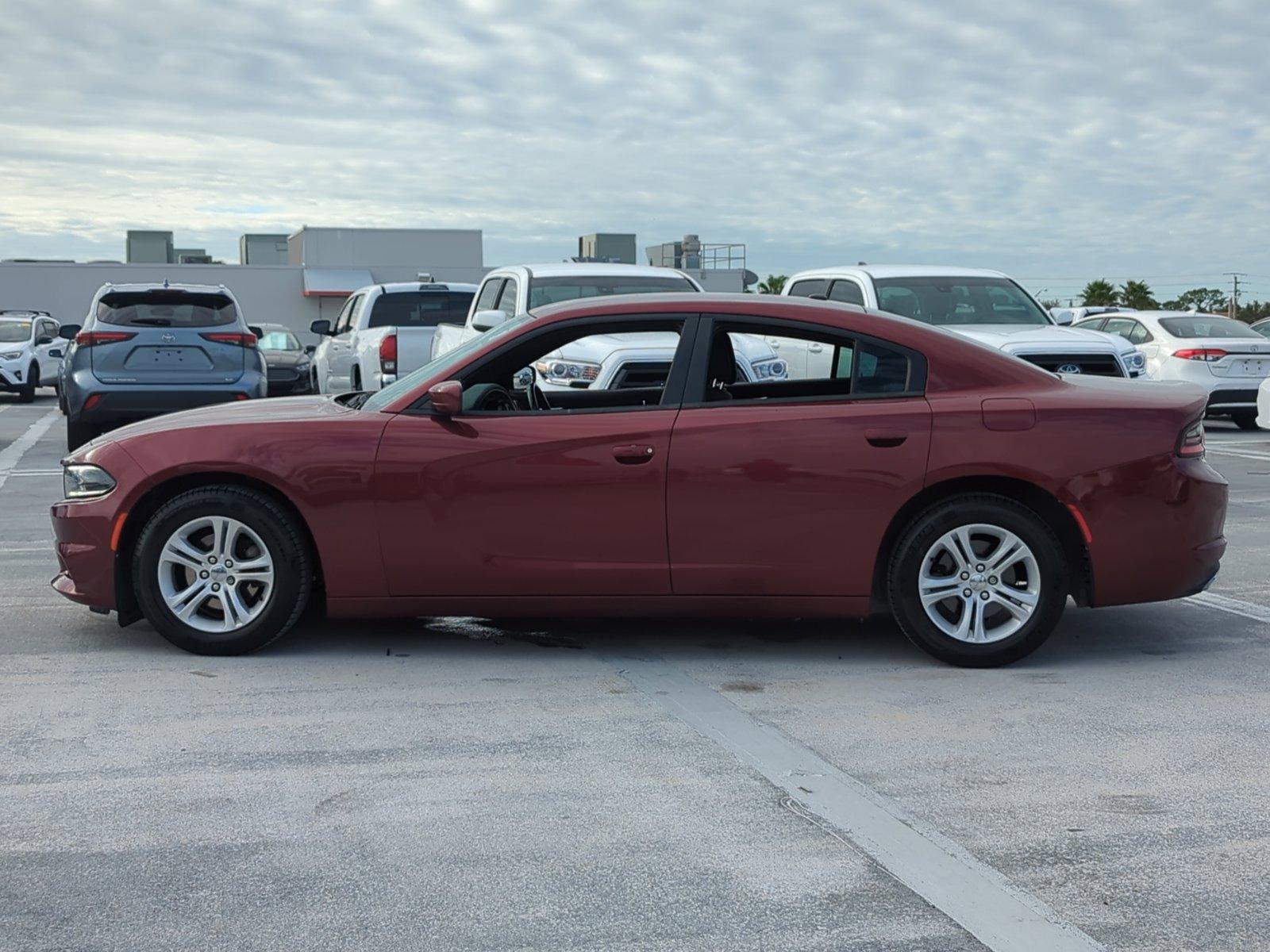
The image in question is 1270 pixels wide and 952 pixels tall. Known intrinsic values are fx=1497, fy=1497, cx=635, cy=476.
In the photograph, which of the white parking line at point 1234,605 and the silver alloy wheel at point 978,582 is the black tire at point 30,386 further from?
the silver alloy wheel at point 978,582

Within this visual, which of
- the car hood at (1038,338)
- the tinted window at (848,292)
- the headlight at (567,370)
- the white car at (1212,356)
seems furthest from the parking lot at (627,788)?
the white car at (1212,356)

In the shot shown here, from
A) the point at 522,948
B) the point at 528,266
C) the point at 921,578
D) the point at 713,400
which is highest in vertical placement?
the point at 528,266

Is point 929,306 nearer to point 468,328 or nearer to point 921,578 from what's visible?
point 468,328

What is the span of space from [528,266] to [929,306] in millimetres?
3705

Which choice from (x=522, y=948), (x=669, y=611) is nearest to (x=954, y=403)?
(x=669, y=611)

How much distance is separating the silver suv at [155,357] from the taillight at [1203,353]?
11.0 meters

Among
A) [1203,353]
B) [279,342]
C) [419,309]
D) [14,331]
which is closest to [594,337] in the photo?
[419,309]

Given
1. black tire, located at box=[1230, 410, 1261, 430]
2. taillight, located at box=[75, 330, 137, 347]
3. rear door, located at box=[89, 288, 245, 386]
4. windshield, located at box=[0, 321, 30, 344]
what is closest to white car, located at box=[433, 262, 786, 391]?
rear door, located at box=[89, 288, 245, 386]

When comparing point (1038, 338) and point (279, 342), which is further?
point (279, 342)

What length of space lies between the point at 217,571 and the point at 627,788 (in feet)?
8.02

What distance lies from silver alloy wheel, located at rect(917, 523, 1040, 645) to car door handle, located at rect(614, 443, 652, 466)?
1208 mm

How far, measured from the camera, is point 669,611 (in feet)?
20.2

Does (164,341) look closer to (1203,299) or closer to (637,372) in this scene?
(637,372)

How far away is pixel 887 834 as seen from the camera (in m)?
4.16
